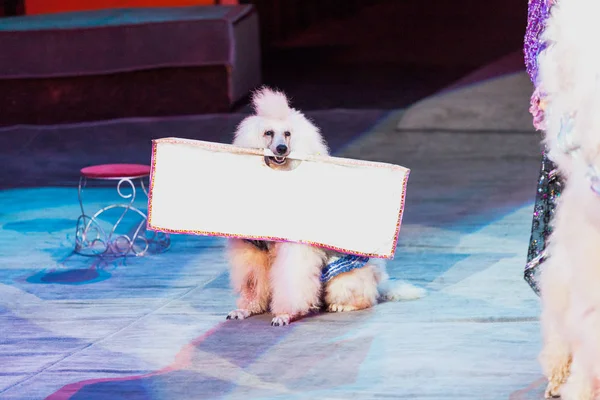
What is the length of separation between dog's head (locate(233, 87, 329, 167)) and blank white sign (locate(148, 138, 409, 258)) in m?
0.05

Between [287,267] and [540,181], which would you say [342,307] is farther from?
[540,181]

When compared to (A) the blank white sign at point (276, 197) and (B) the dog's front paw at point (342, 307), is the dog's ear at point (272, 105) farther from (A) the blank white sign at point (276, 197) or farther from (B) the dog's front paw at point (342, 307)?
(B) the dog's front paw at point (342, 307)

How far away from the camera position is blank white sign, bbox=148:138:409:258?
419cm

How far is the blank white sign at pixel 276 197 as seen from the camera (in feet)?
13.8

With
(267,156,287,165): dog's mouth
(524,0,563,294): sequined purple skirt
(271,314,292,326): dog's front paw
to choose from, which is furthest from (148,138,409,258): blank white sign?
(524,0,563,294): sequined purple skirt

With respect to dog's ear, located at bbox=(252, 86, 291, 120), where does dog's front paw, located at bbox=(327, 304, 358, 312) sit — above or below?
below

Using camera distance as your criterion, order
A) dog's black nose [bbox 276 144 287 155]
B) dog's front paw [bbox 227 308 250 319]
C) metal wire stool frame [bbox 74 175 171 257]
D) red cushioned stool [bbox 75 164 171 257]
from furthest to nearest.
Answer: metal wire stool frame [bbox 74 175 171 257], red cushioned stool [bbox 75 164 171 257], dog's front paw [bbox 227 308 250 319], dog's black nose [bbox 276 144 287 155]

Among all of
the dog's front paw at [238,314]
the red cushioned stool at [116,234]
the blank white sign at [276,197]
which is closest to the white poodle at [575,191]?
the blank white sign at [276,197]

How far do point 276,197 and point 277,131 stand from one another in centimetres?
29

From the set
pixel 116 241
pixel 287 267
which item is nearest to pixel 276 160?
pixel 287 267

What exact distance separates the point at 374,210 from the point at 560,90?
1455 millimetres

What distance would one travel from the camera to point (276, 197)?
13.8ft

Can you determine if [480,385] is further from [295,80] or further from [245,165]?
[295,80]

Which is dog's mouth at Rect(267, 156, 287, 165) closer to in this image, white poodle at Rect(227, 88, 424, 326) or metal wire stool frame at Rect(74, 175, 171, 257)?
white poodle at Rect(227, 88, 424, 326)
